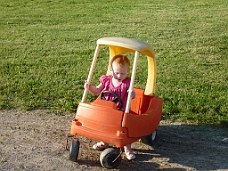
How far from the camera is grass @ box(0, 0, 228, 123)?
19.2ft

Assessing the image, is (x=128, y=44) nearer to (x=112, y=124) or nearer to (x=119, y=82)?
(x=119, y=82)

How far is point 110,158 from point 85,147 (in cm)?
58

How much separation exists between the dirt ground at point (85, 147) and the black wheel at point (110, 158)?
11 centimetres

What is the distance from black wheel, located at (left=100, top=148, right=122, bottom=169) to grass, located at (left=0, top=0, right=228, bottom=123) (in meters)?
1.41

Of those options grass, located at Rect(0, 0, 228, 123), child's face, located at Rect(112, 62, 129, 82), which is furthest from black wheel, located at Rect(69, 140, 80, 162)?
grass, located at Rect(0, 0, 228, 123)

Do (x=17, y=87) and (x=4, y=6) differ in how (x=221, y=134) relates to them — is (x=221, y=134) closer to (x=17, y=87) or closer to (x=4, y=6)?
(x=17, y=87)

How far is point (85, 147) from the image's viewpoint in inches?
183

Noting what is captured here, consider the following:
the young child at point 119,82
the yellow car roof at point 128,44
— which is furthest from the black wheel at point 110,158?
the yellow car roof at point 128,44

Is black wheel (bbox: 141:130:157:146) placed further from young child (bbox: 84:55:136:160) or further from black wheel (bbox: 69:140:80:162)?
black wheel (bbox: 69:140:80:162)

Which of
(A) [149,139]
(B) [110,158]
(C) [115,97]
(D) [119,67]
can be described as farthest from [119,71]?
(B) [110,158]

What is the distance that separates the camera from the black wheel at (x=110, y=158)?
13.5 feet

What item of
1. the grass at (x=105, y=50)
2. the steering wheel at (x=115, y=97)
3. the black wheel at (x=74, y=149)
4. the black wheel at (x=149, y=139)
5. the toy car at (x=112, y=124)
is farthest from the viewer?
the grass at (x=105, y=50)

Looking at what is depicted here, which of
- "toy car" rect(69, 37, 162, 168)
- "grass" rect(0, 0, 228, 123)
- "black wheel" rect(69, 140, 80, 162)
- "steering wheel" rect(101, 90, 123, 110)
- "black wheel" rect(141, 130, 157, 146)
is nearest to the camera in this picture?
"toy car" rect(69, 37, 162, 168)

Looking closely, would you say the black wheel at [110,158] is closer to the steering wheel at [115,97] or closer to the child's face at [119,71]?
the steering wheel at [115,97]
